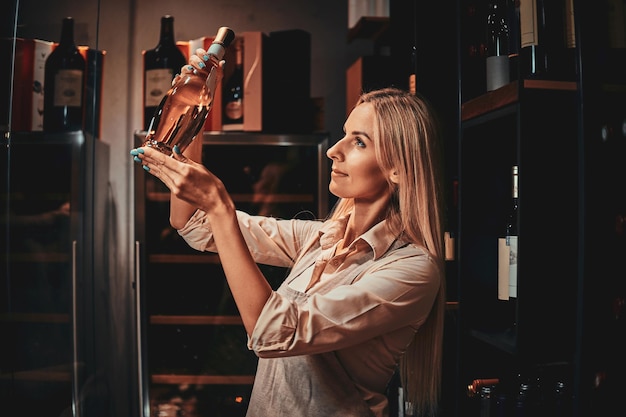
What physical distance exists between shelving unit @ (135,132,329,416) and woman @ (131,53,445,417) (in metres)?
1.21

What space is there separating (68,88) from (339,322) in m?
1.17

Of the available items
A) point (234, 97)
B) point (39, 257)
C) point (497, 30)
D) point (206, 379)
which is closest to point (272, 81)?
point (234, 97)

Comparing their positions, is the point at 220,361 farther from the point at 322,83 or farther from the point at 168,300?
the point at 322,83

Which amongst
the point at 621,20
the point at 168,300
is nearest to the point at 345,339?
the point at 621,20

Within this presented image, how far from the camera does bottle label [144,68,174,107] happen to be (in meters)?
2.62

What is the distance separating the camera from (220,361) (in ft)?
8.93

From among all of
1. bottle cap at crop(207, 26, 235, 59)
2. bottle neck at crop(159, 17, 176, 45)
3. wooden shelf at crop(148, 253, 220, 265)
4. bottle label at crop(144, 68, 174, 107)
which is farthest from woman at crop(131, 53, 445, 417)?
bottle neck at crop(159, 17, 176, 45)

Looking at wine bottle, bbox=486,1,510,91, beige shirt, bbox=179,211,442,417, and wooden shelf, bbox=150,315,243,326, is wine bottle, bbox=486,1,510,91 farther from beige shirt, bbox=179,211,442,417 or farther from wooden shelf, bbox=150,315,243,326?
wooden shelf, bbox=150,315,243,326

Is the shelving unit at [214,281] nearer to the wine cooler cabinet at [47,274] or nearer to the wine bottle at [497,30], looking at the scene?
the wine cooler cabinet at [47,274]

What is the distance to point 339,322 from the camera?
46.6 inches

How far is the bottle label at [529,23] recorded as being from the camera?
1406 mm

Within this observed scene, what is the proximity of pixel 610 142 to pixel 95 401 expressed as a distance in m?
1.90

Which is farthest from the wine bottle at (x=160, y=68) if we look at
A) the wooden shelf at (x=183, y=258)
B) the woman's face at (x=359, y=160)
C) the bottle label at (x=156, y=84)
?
the woman's face at (x=359, y=160)

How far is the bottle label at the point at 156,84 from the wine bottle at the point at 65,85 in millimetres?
565
